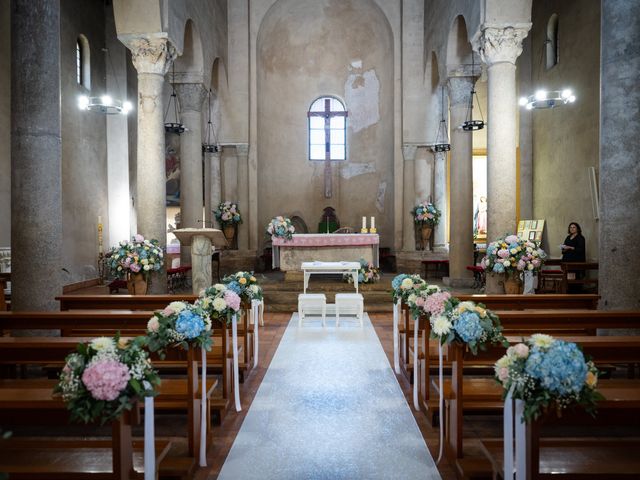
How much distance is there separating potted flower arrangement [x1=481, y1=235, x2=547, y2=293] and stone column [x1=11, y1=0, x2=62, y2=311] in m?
6.39

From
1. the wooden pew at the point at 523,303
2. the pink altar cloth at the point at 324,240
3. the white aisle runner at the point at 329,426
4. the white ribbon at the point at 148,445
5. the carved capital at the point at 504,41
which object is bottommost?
the white aisle runner at the point at 329,426

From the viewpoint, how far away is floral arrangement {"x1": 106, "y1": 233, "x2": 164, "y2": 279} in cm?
859

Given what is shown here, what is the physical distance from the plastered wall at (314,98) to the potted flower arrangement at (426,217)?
1861 mm

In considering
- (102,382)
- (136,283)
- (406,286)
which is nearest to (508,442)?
(102,382)

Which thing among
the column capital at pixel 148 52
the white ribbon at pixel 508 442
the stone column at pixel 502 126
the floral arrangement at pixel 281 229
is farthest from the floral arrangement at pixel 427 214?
the white ribbon at pixel 508 442

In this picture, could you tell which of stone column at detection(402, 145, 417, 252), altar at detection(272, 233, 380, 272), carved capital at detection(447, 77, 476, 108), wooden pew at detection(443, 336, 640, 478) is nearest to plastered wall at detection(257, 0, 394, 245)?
stone column at detection(402, 145, 417, 252)

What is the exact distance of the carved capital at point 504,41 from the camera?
915cm

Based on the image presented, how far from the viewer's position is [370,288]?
11.3m

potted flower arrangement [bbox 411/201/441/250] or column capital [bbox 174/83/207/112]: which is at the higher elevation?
column capital [bbox 174/83/207/112]

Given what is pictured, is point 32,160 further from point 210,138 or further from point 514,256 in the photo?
point 210,138

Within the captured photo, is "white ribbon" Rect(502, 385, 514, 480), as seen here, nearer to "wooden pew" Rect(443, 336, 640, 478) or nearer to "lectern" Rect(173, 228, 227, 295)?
"wooden pew" Rect(443, 336, 640, 478)

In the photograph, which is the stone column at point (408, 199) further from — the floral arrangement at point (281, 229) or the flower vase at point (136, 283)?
the flower vase at point (136, 283)

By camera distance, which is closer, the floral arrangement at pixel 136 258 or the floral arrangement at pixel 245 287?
the floral arrangement at pixel 245 287

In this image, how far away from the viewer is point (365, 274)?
11.4 meters
